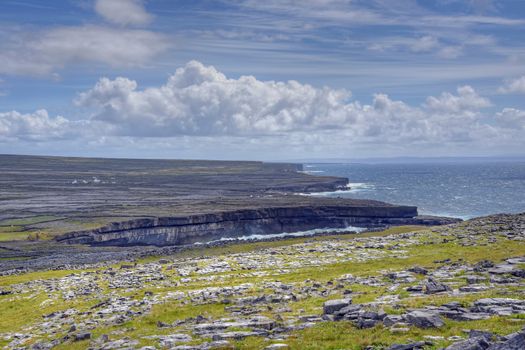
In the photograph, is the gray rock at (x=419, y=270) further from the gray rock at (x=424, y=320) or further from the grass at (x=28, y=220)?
the grass at (x=28, y=220)

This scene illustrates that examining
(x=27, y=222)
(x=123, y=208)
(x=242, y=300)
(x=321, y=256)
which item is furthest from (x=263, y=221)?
(x=242, y=300)

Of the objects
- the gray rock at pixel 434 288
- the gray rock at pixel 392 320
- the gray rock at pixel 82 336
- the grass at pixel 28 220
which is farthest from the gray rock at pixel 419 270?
the grass at pixel 28 220

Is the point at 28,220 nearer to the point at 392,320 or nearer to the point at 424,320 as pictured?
the point at 392,320

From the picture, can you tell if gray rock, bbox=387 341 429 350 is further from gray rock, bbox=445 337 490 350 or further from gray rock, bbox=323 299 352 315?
gray rock, bbox=323 299 352 315

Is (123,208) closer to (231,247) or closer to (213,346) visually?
(231,247)

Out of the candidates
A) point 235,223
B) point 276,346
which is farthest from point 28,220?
point 276,346
